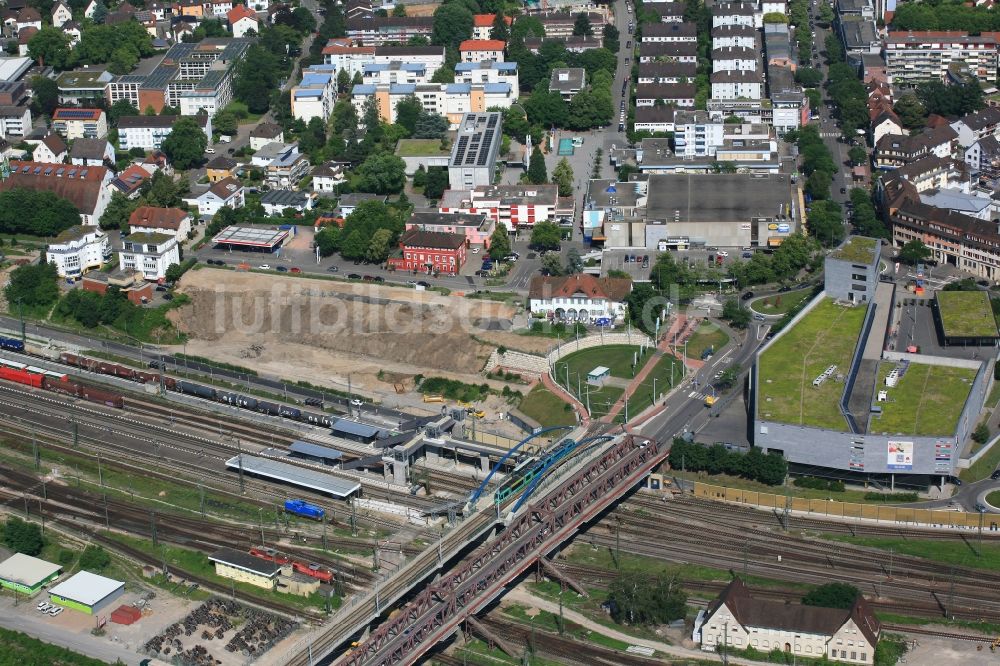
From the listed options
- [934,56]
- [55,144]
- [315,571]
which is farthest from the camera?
[934,56]

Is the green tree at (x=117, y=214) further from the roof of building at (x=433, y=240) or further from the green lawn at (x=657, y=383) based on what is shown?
the green lawn at (x=657, y=383)

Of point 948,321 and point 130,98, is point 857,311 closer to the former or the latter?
point 948,321

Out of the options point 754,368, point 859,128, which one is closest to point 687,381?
point 754,368

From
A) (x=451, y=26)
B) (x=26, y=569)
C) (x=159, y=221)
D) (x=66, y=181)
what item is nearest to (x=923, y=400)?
(x=26, y=569)

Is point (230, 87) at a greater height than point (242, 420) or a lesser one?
greater

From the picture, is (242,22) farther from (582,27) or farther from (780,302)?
(780,302)

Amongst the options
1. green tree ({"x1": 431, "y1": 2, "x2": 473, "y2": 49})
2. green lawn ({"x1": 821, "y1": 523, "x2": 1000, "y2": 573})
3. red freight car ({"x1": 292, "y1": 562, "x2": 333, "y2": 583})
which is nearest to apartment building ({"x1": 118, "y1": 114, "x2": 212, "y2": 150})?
green tree ({"x1": 431, "y1": 2, "x2": 473, "y2": 49})
